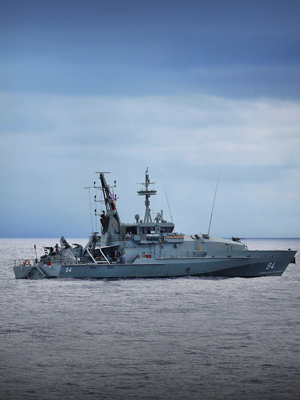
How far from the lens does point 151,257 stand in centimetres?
5672

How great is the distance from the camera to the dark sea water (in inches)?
767

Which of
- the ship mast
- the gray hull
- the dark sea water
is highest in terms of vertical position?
the ship mast

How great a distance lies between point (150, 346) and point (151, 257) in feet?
102

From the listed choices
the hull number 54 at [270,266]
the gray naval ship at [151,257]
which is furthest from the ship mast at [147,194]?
the hull number 54 at [270,266]

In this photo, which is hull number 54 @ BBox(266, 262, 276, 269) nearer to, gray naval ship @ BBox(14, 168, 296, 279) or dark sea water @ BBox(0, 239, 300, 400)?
gray naval ship @ BBox(14, 168, 296, 279)

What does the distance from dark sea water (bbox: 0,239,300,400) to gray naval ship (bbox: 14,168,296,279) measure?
9.06 metres

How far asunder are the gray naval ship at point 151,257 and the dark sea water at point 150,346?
906cm

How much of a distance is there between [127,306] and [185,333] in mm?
11033

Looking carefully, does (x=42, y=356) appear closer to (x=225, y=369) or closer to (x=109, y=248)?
(x=225, y=369)

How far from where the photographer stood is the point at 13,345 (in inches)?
1021

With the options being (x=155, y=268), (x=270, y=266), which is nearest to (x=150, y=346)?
(x=155, y=268)

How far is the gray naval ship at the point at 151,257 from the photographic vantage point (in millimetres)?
55412

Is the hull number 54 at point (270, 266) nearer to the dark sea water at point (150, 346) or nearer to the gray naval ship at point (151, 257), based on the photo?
the gray naval ship at point (151, 257)

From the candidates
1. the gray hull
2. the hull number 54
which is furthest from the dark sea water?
the hull number 54
